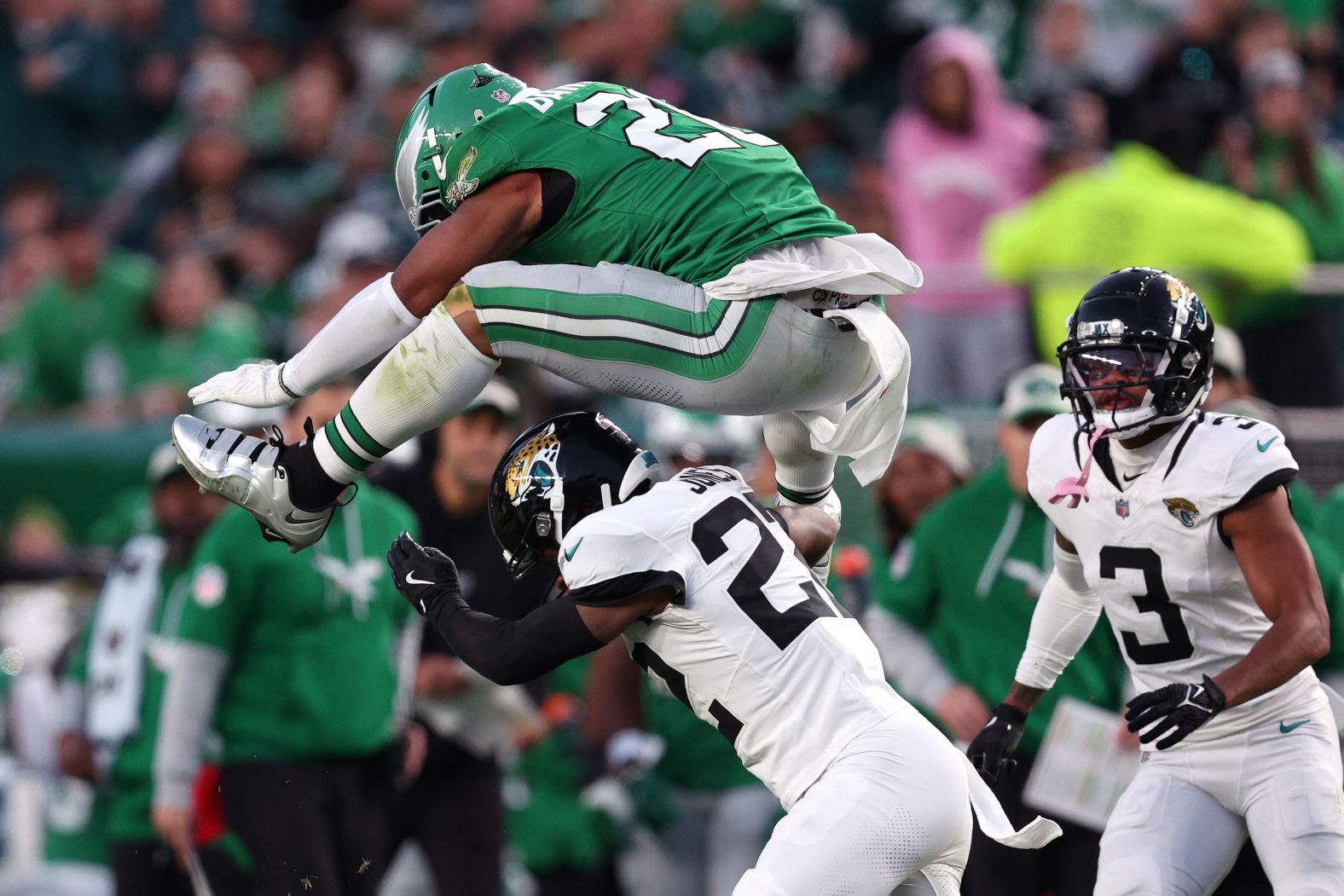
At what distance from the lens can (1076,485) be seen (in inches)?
213

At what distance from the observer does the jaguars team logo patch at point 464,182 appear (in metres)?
4.83

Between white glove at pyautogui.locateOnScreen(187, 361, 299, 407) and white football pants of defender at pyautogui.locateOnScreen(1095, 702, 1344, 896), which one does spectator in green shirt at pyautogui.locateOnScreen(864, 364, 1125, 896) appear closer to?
white football pants of defender at pyautogui.locateOnScreen(1095, 702, 1344, 896)

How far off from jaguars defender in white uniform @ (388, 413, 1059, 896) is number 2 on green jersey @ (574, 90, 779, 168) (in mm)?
662

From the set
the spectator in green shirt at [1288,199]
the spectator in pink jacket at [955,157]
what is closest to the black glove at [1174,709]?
the spectator in green shirt at [1288,199]

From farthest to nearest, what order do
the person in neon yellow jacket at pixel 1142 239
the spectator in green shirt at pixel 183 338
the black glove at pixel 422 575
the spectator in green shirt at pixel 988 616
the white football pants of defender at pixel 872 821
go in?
the spectator in green shirt at pixel 183 338 → the person in neon yellow jacket at pixel 1142 239 → the spectator in green shirt at pixel 988 616 → the black glove at pixel 422 575 → the white football pants of defender at pixel 872 821

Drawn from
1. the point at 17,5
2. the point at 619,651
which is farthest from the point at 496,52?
the point at 619,651

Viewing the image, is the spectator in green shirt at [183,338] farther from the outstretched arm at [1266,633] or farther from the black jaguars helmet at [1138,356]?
the outstretched arm at [1266,633]

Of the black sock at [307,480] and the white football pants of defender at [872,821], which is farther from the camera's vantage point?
the black sock at [307,480]

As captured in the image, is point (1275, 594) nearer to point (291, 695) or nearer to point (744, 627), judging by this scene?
point (744, 627)

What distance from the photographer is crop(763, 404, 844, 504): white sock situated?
537 cm

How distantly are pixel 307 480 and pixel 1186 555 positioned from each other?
2.15 m

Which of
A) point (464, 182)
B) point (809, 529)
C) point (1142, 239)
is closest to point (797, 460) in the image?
point (809, 529)

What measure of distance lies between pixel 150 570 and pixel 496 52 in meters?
6.01

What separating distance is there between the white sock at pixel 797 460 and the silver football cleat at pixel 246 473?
115 centimetres
